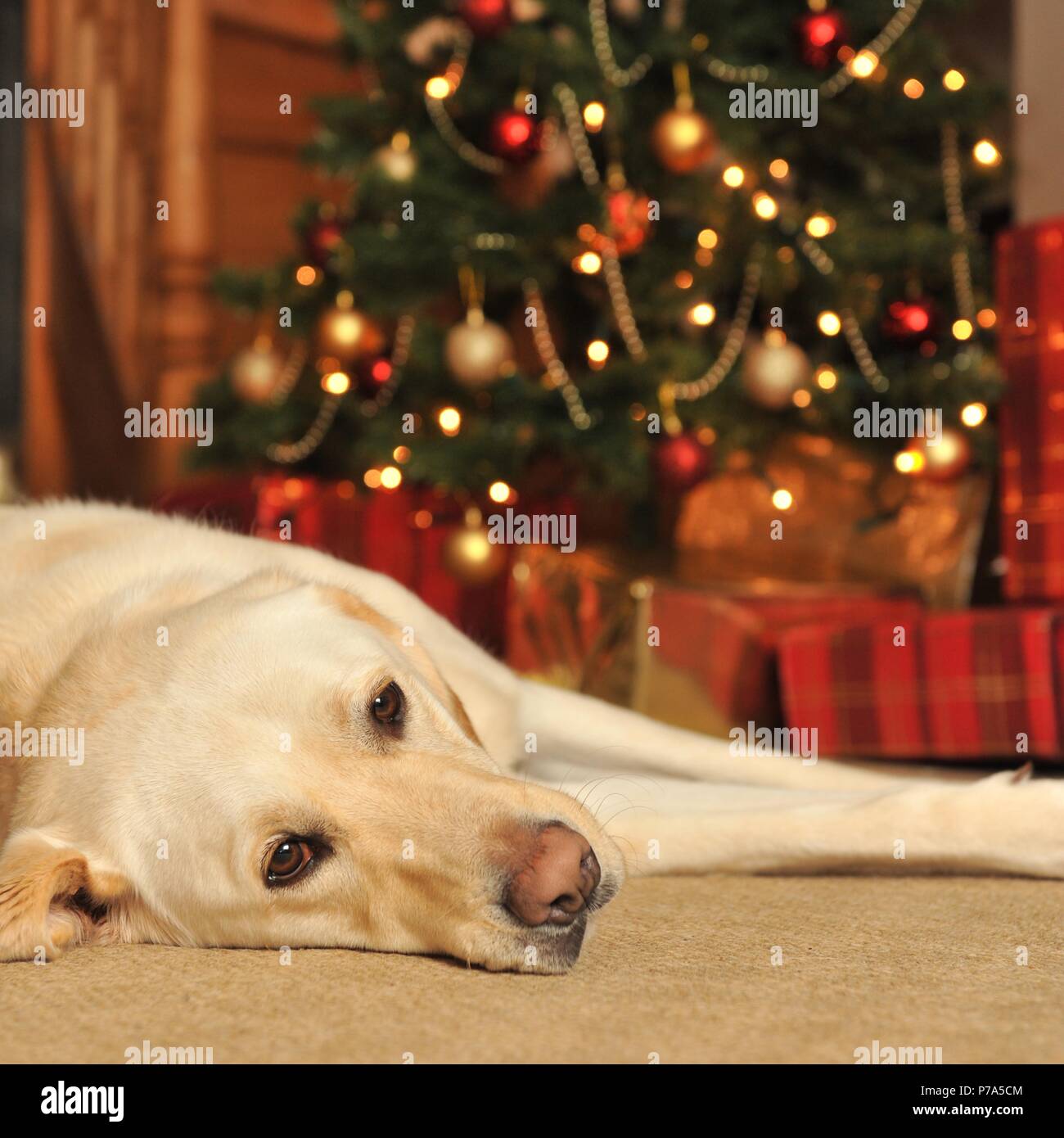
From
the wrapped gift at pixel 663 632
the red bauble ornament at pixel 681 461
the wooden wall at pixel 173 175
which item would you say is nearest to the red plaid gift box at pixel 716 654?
the wrapped gift at pixel 663 632

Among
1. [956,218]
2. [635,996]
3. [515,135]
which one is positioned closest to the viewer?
[635,996]

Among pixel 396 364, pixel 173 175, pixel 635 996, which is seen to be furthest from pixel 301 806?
pixel 173 175

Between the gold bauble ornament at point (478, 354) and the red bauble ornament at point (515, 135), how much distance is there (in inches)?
20.3

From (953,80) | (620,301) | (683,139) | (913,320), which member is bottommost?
(913,320)

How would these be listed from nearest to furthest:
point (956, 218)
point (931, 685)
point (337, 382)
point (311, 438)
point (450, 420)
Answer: point (931, 685)
point (450, 420)
point (956, 218)
point (337, 382)
point (311, 438)

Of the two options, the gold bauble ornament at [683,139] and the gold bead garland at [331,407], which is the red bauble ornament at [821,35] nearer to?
the gold bauble ornament at [683,139]

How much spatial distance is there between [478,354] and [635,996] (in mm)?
2631

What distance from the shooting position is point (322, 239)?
411 cm

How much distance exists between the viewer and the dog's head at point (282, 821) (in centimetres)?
146

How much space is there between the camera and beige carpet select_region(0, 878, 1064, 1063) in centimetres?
116

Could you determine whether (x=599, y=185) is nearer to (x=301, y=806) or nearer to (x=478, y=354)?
(x=478, y=354)

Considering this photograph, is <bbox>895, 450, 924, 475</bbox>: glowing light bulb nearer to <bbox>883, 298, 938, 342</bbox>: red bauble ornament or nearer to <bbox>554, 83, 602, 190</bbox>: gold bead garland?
<bbox>883, 298, 938, 342</bbox>: red bauble ornament

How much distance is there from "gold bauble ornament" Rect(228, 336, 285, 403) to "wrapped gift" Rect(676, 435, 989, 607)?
156 cm
